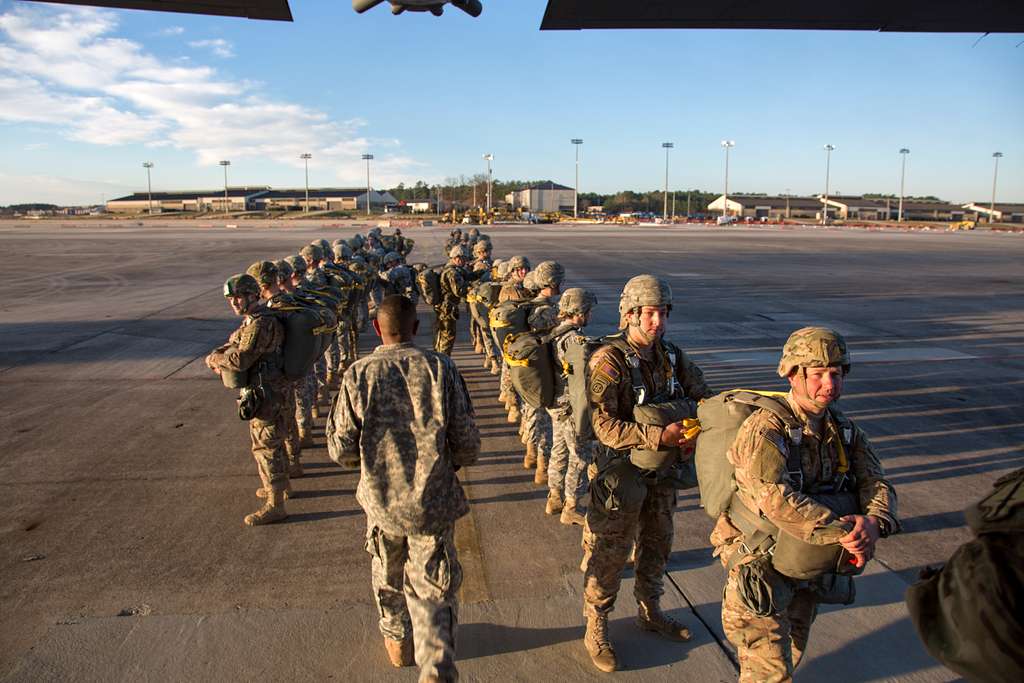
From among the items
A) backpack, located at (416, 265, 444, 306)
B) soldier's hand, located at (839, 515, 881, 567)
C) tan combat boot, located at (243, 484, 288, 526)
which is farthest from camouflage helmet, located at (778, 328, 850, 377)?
backpack, located at (416, 265, 444, 306)

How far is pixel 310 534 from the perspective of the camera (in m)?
5.27

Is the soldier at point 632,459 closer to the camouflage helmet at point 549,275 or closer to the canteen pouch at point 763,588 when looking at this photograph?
the canteen pouch at point 763,588

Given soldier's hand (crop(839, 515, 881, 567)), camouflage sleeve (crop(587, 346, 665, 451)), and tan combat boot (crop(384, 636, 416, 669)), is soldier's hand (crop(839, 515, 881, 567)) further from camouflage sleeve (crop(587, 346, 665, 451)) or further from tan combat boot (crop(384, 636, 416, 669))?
tan combat boot (crop(384, 636, 416, 669))

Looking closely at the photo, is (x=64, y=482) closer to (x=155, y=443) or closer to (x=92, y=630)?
(x=155, y=443)

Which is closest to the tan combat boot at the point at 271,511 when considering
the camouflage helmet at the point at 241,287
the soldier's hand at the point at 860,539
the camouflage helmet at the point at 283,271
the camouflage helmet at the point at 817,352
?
the camouflage helmet at the point at 241,287

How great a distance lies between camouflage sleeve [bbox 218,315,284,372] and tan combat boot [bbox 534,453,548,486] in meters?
2.87

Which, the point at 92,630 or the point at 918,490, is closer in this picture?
the point at 92,630

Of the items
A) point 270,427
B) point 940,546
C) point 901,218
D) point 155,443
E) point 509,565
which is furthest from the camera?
point 901,218

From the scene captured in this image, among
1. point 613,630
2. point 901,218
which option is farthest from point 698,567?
point 901,218

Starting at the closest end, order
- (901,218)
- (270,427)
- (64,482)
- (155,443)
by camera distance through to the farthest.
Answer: (270,427) < (64,482) < (155,443) < (901,218)

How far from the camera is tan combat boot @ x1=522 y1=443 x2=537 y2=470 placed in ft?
21.6

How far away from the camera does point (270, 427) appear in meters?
5.41

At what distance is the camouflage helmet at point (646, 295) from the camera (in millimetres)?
3693

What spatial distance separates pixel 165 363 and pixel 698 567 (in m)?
9.94
